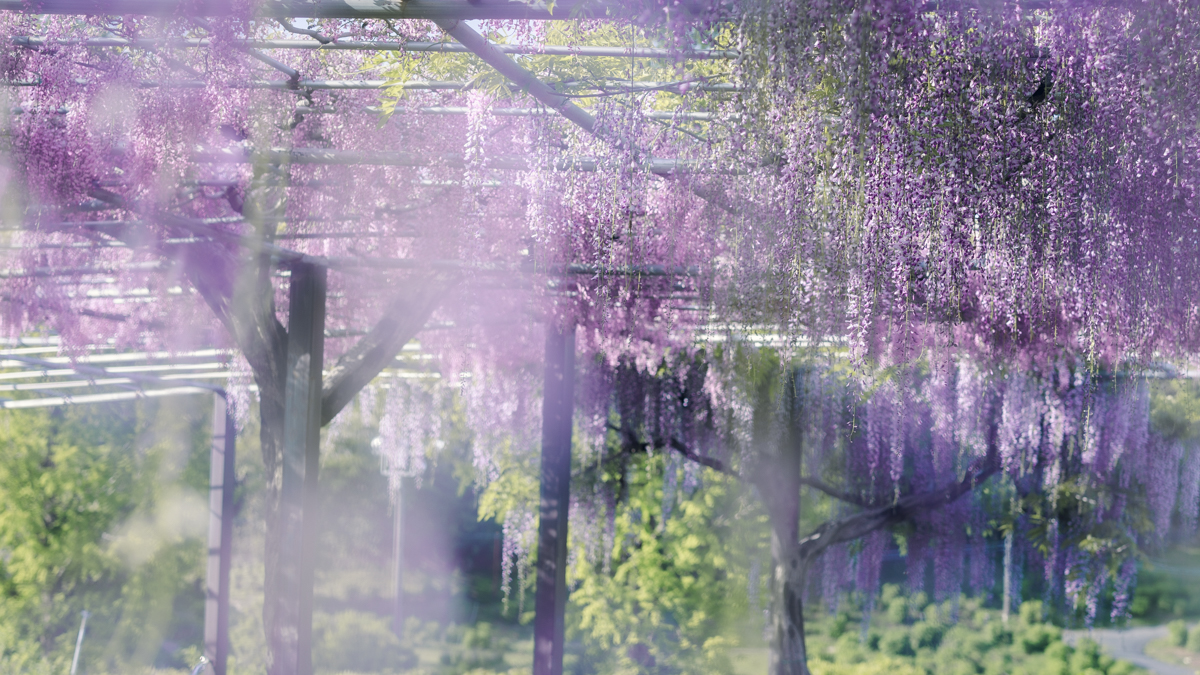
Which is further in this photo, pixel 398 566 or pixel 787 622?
pixel 398 566

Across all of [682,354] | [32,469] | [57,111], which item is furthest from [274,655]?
[32,469]

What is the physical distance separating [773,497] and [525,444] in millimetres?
2225

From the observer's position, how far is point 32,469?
10555 millimetres

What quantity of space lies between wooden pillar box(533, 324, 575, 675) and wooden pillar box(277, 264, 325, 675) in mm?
1458

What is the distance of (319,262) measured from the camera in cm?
440

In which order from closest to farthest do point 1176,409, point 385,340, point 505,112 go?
point 505,112, point 385,340, point 1176,409

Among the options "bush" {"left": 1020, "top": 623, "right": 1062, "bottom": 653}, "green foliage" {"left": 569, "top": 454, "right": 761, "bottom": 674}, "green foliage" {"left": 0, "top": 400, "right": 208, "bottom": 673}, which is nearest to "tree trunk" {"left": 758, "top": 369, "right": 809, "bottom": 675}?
"green foliage" {"left": 569, "top": 454, "right": 761, "bottom": 674}

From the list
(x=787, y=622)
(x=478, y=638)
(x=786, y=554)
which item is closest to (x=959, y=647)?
(x=787, y=622)

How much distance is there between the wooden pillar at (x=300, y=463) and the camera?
14.1 feet

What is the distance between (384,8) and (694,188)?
1.11m

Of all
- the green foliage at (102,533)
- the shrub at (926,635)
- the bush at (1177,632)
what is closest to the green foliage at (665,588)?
the shrub at (926,635)

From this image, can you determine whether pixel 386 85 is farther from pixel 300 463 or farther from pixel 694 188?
pixel 300 463

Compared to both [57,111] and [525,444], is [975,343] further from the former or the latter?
[525,444]

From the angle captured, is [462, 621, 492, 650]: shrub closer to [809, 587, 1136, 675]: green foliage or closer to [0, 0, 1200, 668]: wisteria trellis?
[809, 587, 1136, 675]: green foliage
